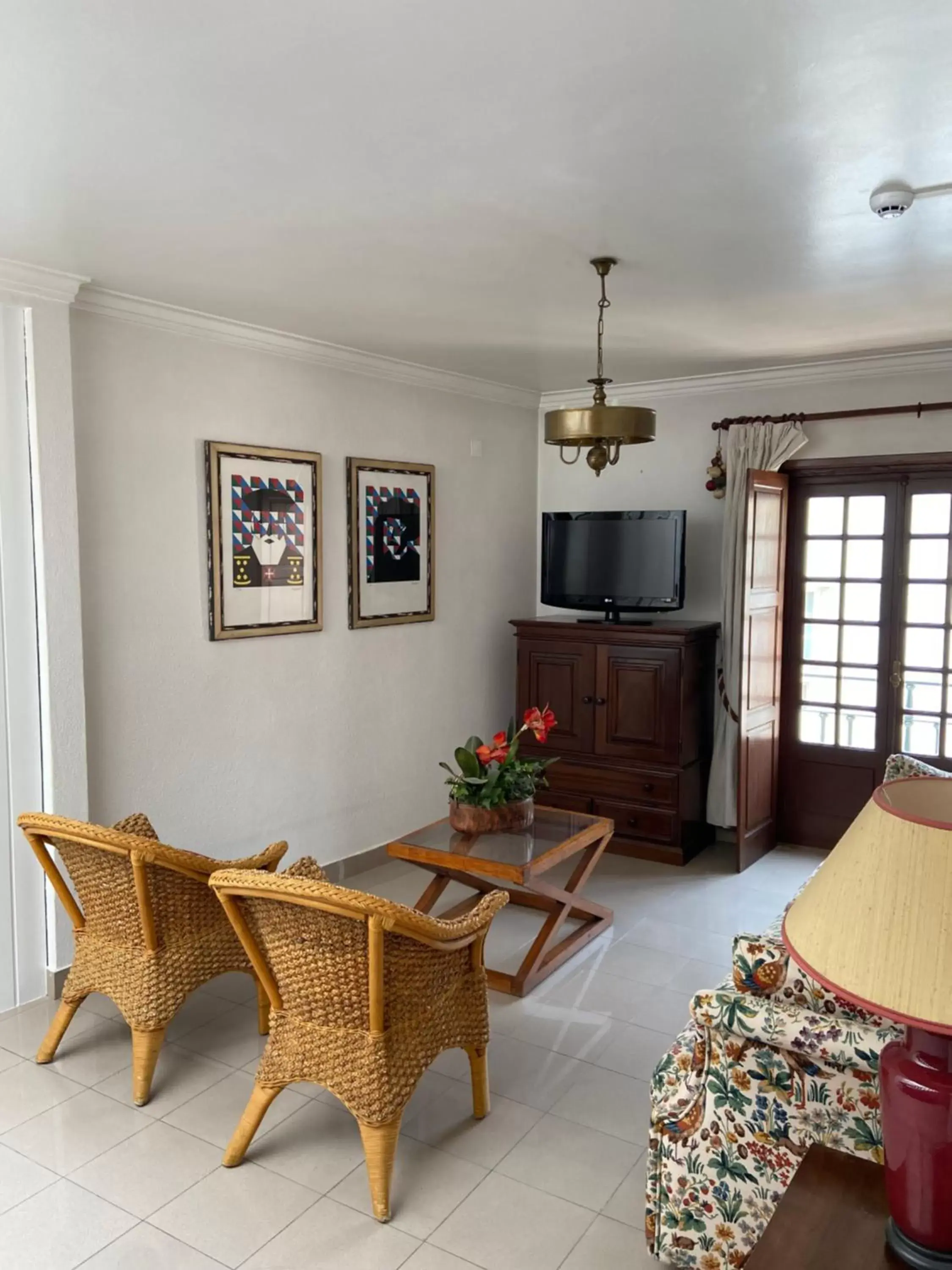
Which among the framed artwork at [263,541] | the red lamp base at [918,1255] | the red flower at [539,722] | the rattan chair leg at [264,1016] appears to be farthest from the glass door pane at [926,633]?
the red lamp base at [918,1255]

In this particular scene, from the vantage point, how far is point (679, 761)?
4.90 meters

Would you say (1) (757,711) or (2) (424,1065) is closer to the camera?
(2) (424,1065)

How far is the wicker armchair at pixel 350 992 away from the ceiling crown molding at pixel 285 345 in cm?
223

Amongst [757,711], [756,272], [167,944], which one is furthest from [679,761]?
[167,944]

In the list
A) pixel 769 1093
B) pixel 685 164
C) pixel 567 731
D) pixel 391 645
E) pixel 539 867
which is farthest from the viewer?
pixel 567 731

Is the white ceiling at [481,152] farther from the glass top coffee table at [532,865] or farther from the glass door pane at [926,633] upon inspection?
the glass top coffee table at [532,865]

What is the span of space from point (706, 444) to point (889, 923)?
4436mm

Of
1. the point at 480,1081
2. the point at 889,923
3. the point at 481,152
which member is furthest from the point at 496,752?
the point at 889,923

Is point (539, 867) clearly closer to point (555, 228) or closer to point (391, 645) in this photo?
point (391, 645)

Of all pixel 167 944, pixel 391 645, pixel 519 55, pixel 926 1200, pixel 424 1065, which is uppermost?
pixel 519 55

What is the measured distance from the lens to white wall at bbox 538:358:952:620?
4.65 metres

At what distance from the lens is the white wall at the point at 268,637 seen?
3.59 m

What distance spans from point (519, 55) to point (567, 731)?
3931mm

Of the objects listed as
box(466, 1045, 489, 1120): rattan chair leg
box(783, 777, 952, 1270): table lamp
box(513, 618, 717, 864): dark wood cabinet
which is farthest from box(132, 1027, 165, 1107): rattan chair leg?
box(513, 618, 717, 864): dark wood cabinet
